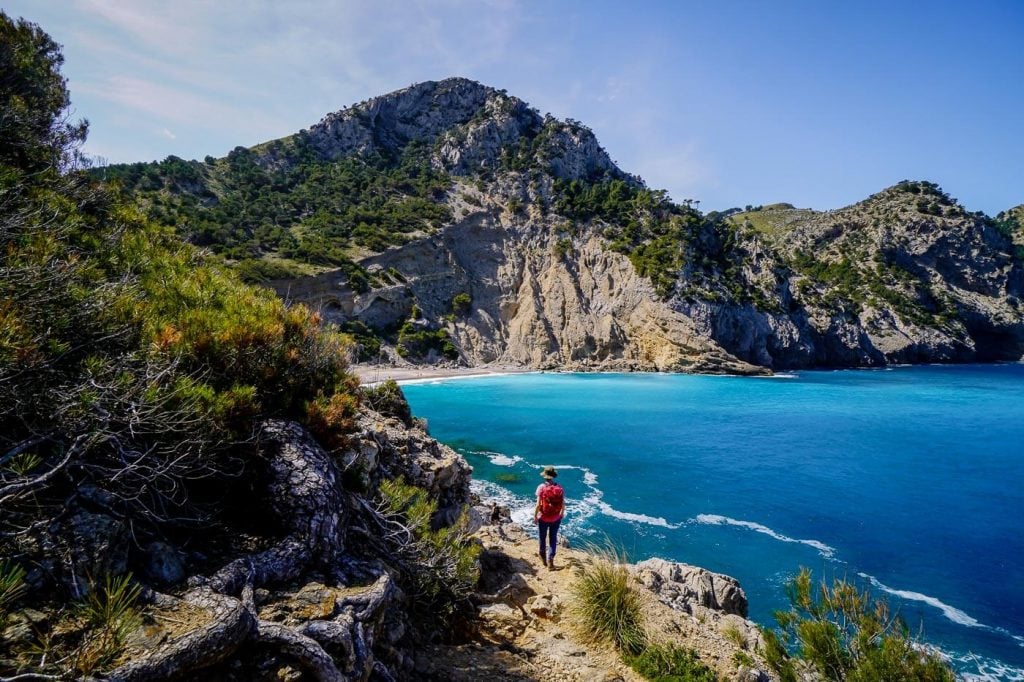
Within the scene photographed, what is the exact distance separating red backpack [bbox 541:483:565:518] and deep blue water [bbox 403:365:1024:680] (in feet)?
18.2

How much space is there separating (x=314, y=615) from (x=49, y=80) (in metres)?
9.97

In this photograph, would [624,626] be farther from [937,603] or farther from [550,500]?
[937,603]

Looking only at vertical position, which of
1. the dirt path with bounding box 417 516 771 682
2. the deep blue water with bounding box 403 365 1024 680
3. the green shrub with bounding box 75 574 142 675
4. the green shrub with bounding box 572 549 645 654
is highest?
the green shrub with bounding box 75 574 142 675

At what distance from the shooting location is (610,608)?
19.1ft

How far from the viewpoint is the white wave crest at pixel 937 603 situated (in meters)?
10.1

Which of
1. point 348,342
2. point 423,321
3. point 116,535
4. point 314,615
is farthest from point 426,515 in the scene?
point 423,321

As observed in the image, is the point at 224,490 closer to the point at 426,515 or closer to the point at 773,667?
the point at 426,515

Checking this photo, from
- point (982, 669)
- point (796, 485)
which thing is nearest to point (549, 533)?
point (982, 669)

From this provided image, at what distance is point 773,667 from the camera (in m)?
5.22

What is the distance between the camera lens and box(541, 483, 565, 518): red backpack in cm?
797

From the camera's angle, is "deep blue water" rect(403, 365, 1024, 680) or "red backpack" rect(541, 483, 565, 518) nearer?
"red backpack" rect(541, 483, 565, 518)

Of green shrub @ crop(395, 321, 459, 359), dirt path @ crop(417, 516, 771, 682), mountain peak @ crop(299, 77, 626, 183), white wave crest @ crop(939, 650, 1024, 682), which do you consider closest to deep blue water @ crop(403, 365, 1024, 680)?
white wave crest @ crop(939, 650, 1024, 682)

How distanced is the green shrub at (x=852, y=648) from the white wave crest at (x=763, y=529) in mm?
9517

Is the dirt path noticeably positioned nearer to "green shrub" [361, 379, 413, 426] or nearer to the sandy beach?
"green shrub" [361, 379, 413, 426]
